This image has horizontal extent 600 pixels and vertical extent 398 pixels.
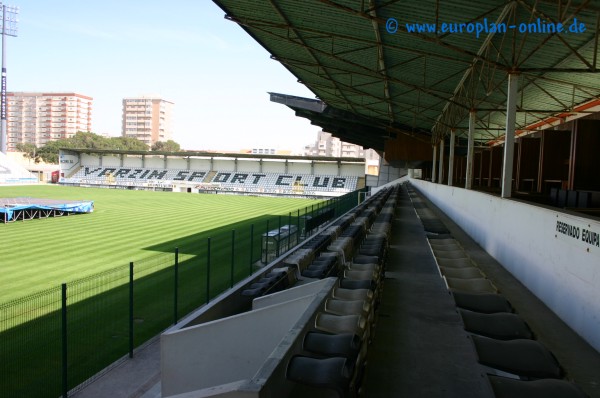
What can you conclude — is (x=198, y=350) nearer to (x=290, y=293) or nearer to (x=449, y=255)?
(x=290, y=293)

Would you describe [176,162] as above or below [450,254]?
above

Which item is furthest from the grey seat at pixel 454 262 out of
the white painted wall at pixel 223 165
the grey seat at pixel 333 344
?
the white painted wall at pixel 223 165

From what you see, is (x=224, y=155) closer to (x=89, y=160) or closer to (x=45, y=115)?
(x=89, y=160)

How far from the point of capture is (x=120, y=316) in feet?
28.2

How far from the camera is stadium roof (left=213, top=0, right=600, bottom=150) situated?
909 centimetres

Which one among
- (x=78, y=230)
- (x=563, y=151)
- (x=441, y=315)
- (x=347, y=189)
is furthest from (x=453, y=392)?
(x=347, y=189)

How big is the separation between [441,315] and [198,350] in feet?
8.64

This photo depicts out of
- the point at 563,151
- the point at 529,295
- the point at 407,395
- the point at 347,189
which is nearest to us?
the point at 407,395

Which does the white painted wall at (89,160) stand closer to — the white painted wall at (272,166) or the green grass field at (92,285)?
the white painted wall at (272,166)

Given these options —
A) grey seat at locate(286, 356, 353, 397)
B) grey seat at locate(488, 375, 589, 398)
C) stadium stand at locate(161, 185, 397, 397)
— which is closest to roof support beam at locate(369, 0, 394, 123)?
stadium stand at locate(161, 185, 397, 397)

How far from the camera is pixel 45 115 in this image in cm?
17038

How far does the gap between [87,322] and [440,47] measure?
10402mm

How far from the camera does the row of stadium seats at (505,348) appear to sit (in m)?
2.59

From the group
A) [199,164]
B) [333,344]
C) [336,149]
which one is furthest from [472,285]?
[336,149]
